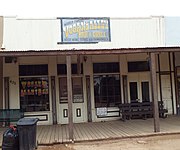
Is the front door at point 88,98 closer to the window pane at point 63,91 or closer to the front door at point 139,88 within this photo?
the window pane at point 63,91

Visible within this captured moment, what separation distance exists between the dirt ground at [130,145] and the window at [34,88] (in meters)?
5.08

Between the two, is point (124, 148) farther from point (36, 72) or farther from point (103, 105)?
point (36, 72)

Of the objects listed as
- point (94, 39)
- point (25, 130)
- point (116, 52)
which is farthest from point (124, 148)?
point (94, 39)

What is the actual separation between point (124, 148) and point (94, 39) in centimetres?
470

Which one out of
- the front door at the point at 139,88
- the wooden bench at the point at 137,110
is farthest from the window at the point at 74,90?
the front door at the point at 139,88

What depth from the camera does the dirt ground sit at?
8586mm

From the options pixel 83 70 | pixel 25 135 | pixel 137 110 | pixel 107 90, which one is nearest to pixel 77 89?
pixel 83 70

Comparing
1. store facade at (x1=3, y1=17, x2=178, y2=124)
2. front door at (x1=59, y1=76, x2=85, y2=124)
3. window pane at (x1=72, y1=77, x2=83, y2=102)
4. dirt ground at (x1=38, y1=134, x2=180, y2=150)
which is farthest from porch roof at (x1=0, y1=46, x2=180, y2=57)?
window pane at (x1=72, y1=77, x2=83, y2=102)

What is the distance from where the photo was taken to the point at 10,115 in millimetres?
13344

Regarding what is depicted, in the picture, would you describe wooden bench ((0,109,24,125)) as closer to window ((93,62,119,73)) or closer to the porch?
→ the porch

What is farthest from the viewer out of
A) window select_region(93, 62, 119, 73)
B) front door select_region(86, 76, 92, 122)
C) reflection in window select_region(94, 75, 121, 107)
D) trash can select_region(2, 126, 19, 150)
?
window select_region(93, 62, 119, 73)

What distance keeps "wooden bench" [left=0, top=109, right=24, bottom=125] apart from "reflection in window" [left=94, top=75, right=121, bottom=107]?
3.92 meters

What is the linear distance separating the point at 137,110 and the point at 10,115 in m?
6.22

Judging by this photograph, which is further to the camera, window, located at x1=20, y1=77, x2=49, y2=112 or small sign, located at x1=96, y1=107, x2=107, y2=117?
small sign, located at x1=96, y1=107, x2=107, y2=117
